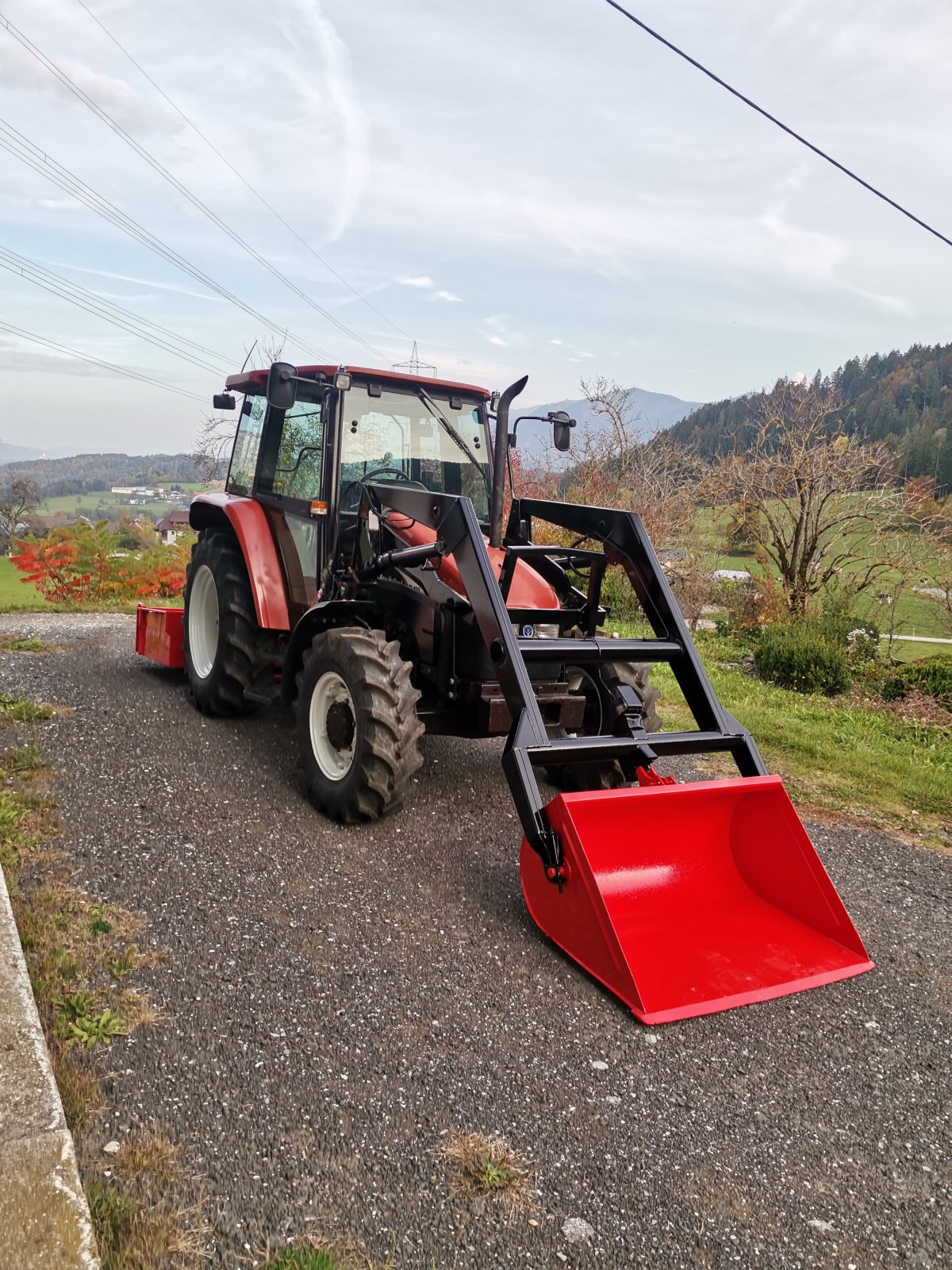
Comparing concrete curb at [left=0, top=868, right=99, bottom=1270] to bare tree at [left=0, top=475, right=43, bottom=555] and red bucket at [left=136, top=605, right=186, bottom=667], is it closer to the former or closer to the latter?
red bucket at [left=136, top=605, right=186, bottom=667]

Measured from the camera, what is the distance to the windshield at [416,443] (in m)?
5.14

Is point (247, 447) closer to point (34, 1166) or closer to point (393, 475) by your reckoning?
point (393, 475)

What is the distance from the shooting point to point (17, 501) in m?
42.4

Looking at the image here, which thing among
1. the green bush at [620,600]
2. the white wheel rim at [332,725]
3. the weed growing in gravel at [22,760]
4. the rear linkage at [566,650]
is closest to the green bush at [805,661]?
the green bush at [620,600]

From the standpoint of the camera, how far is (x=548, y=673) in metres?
4.64

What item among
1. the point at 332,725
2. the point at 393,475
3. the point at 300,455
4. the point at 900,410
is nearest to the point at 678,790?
the point at 332,725

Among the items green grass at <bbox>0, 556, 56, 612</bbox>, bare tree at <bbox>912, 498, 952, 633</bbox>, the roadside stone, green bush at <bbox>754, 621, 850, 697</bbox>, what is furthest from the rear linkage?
green grass at <bbox>0, 556, 56, 612</bbox>

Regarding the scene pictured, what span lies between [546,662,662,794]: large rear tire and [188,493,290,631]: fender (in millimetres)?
1851

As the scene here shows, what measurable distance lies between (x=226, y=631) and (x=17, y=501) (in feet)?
138

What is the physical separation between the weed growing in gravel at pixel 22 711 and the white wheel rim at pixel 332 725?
7.57 ft

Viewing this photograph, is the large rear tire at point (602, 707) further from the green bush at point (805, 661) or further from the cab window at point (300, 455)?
the green bush at point (805, 661)

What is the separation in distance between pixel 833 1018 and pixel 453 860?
1.70 m

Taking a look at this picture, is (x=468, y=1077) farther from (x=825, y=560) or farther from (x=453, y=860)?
(x=825, y=560)

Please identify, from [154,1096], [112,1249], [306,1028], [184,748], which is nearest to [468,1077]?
[306,1028]
